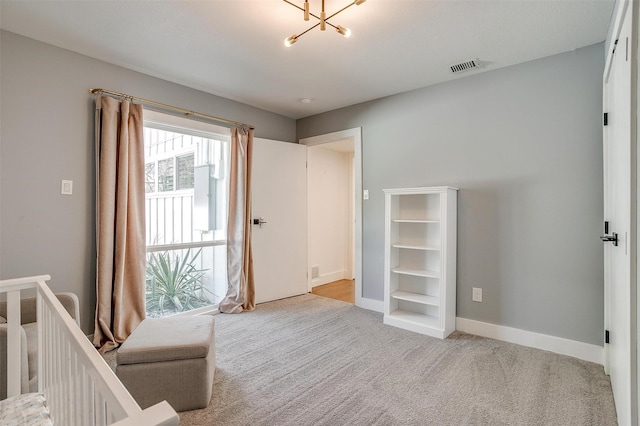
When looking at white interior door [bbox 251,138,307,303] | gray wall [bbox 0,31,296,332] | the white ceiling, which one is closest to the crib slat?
gray wall [bbox 0,31,296,332]

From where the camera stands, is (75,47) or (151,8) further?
(75,47)

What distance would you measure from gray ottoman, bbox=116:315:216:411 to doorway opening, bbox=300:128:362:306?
254 cm

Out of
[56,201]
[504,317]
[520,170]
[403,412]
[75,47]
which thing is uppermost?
[75,47]

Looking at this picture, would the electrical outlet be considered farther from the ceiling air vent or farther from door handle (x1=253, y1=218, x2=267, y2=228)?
door handle (x1=253, y1=218, x2=267, y2=228)

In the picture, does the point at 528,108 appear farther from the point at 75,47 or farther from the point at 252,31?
the point at 75,47

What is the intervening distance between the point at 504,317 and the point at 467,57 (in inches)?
88.1

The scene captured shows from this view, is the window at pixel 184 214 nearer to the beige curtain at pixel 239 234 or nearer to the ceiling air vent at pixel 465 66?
the beige curtain at pixel 239 234

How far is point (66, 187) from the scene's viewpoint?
251cm

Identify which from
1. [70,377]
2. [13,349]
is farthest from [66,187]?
[70,377]

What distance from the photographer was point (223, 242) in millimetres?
3643

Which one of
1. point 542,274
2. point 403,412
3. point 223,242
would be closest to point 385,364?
point 403,412

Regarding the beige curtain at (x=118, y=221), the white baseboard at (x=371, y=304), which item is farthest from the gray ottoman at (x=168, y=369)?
the white baseboard at (x=371, y=304)

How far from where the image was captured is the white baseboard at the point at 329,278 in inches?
191

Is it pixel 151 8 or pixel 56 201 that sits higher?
pixel 151 8
